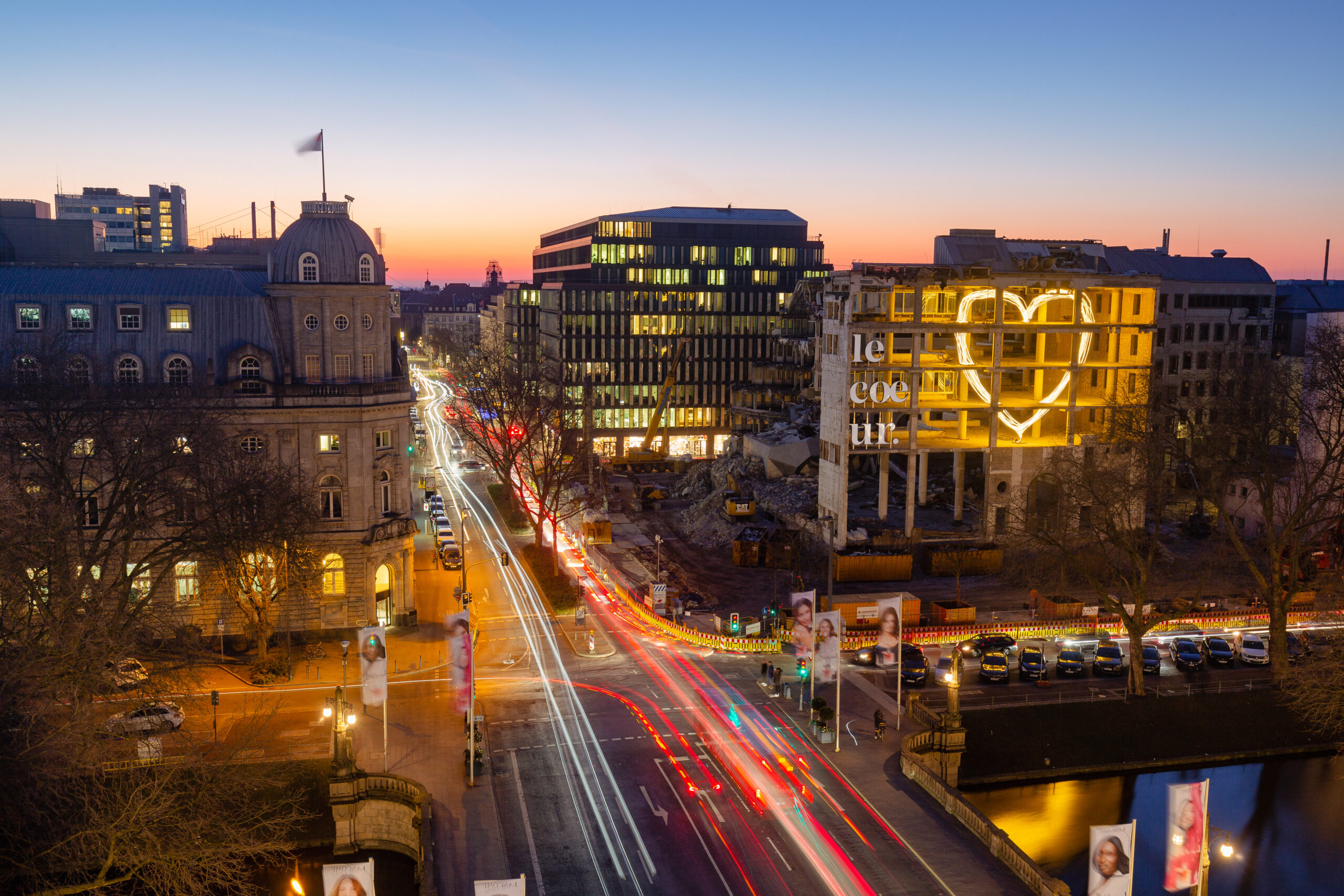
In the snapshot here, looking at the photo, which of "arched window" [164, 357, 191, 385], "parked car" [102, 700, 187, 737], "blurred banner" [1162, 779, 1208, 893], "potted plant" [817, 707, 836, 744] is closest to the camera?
"blurred banner" [1162, 779, 1208, 893]

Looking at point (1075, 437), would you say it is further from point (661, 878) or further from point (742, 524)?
point (661, 878)

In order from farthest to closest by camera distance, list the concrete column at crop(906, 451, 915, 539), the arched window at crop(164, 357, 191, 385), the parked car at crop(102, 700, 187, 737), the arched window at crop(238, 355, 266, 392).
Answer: the concrete column at crop(906, 451, 915, 539) < the arched window at crop(164, 357, 191, 385) < the arched window at crop(238, 355, 266, 392) < the parked car at crop(102, 700, 187, 737)

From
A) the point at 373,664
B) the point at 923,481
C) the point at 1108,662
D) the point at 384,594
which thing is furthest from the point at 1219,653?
Answer: the point at 384,594

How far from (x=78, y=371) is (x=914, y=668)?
4965cm

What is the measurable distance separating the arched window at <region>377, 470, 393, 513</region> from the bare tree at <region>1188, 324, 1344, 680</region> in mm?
51235

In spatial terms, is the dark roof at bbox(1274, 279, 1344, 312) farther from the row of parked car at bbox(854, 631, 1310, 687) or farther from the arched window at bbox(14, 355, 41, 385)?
the arched window at bbox(14, 355, 41, 385)

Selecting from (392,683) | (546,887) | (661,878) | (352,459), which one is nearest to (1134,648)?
(661,878)

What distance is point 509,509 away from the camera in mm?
111125

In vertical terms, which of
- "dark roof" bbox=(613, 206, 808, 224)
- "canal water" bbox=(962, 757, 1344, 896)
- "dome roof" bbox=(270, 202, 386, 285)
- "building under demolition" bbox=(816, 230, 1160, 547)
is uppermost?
"dark roof" bbox=(613, 206, 808, 224)

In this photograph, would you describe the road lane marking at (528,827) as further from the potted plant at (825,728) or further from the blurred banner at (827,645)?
the blurred banner at (827,645)

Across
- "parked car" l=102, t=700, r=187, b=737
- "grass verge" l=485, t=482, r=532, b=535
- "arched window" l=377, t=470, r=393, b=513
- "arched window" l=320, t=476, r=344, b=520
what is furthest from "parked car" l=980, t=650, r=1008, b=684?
"grass verge" l=485, t=482, r=532, b=535

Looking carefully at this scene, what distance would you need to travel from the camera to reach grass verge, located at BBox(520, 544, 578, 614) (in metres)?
75.0

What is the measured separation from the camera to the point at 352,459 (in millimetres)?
65000

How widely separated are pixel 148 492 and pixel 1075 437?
71.1 metres
